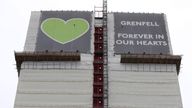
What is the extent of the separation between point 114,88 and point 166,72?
9034 millimetres

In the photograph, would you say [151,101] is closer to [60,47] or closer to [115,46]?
[115,46]

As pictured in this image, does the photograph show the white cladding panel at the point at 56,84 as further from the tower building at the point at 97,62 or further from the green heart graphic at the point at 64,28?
the green heart graphic at the point at 64,28

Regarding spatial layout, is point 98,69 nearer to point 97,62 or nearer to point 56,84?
point 97,62

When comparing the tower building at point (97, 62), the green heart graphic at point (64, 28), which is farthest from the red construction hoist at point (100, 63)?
the green heart graphic at point (64, 28)

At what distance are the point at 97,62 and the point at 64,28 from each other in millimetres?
8920

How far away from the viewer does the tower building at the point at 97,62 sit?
82.1m

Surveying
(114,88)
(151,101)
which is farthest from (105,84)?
(151,101)

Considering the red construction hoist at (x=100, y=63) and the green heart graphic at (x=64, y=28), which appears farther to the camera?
the green heart graphic at (x=64, y=28)

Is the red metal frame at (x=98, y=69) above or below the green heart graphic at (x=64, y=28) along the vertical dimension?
below

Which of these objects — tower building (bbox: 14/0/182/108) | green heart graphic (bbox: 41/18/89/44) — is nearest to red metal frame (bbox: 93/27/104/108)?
tower building (bbox: 14/0/182/108)

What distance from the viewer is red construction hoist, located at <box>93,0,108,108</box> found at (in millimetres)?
82537

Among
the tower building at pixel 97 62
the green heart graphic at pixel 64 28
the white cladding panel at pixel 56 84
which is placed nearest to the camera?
the white cladding panel at pixel 56 84

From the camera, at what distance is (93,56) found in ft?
286

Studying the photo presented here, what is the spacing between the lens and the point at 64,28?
90688 mm
